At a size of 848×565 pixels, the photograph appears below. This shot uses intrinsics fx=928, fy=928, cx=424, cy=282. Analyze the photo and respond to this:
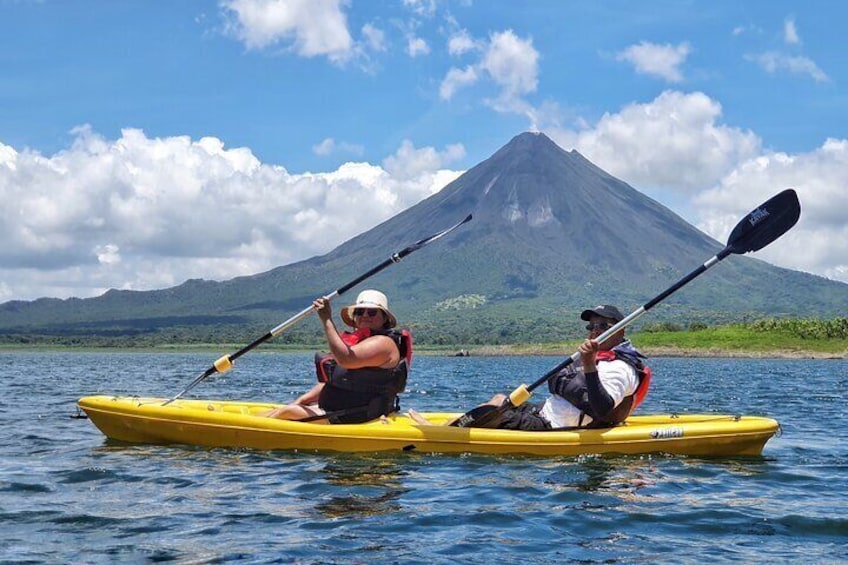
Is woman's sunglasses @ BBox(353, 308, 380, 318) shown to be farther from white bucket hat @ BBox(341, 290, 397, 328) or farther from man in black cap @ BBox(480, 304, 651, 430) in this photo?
man in black cap @ BBox(480, 304, 651, 430)

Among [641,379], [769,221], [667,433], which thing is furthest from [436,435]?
[769,221]

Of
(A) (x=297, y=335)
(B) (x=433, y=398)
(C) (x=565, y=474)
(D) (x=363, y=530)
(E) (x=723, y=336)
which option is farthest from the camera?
(A) (x=297, y=335)

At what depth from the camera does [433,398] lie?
81.1 feet

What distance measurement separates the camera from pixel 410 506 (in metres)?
8.65

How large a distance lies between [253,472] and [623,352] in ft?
14.7

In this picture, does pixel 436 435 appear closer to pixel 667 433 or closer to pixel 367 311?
pixel 367 311

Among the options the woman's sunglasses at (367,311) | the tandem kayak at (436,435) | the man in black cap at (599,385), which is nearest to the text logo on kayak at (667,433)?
the tandem kayak at (436,435)

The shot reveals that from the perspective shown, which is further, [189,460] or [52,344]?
[52,344]

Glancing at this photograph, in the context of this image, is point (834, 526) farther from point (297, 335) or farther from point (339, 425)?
point (297, 335)

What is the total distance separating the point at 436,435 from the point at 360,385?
1.15 m

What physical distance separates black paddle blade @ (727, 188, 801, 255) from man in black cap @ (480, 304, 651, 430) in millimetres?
2650

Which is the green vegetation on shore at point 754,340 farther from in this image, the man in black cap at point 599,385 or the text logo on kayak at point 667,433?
the man in black cap at point 599,385

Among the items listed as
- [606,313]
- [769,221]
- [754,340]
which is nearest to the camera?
[606,313]

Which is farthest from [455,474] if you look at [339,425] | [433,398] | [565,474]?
[433,398]
